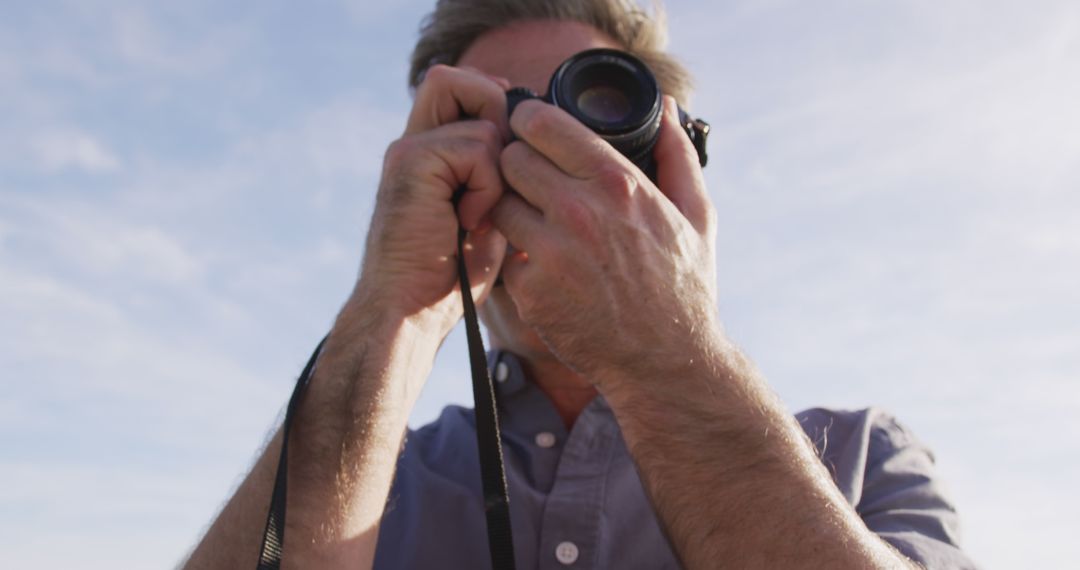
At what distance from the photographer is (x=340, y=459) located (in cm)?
173

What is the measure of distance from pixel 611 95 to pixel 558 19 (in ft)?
3.65

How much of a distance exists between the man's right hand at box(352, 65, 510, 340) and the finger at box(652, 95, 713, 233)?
30 centimetres

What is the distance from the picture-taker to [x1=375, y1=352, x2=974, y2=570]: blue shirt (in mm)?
1914

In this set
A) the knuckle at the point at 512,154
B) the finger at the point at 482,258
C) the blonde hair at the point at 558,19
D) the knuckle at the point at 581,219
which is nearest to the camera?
the knuckle at the point at 581,219

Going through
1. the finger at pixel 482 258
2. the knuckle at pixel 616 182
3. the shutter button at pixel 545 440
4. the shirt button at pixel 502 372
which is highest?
the finger at pixel 482 258

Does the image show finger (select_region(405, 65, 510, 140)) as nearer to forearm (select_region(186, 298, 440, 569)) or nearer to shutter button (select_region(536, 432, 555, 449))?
forearm (select_region(186, 298, 440, 569))

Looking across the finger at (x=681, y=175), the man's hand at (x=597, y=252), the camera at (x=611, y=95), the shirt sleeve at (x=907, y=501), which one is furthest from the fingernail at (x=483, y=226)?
the shirt sleeve at (x=907, y=501)

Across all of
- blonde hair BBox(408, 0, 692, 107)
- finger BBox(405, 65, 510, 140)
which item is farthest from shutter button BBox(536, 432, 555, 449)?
blonde hair BBox(408, 0, 692, 107)

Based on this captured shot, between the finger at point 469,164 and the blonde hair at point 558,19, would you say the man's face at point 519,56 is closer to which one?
the blonde hair at point 558,19

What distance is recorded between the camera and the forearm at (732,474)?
1.42 metres

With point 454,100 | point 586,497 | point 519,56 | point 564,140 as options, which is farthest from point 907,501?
point 519,56

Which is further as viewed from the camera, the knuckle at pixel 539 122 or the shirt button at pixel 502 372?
the shirt button at pixel 502 372

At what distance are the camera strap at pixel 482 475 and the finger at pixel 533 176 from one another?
234 millimetres

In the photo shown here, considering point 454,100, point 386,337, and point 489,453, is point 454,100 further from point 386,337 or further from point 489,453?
point 489,453
